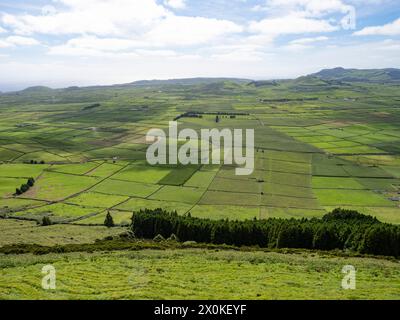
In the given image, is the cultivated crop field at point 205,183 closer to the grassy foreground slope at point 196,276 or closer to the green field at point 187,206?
the green field at point 187,206

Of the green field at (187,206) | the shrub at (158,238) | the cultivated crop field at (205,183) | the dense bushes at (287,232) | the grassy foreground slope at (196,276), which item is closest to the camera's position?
the grassy foreground slope at (196,276)

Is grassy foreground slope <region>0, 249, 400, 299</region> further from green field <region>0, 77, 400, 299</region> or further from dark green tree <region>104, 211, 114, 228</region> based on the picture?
dark green tree <region>104, 211, 114, 228</region>

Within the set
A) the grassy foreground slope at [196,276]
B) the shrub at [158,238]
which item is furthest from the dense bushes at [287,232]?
the grassy foreground slope at [196,276]

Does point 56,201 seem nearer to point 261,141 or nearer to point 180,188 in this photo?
point 180,188

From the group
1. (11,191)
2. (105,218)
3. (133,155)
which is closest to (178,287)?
(105,218)

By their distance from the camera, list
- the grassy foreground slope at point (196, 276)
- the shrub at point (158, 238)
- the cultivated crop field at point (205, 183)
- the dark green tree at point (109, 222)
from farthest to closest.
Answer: the cultivated crop field at point (205, 183) < the dark green tree at point (109, 222) < the shrub at point (158, 238) < the grassy foreground slope at point (196, 276)
